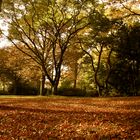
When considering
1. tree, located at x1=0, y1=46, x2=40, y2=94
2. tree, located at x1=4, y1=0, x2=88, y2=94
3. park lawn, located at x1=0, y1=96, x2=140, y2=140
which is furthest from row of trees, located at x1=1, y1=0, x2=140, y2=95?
park lawn, located at x1=0, y1=96, x2=140, y2=140

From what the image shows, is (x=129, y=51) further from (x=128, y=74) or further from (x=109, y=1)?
(x=109, y=1)

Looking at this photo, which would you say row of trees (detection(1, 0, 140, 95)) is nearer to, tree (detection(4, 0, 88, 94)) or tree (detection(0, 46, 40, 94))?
tree (detection(4, 0, 88, 94))

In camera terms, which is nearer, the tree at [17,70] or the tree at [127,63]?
the tree at [127,63]

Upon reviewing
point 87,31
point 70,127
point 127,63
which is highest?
point 87,31

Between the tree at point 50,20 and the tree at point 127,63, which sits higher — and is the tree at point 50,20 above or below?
above

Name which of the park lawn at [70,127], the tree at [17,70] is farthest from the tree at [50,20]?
the park lawn at [70,127]

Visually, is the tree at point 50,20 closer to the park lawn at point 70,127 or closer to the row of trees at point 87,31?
the row of trees at point 87,31

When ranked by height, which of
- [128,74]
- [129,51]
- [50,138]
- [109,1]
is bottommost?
[50,138]

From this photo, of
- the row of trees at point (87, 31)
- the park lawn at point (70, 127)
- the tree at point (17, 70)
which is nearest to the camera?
the park lawn at point (70, 127)

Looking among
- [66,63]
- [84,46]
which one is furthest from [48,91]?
[84,46]

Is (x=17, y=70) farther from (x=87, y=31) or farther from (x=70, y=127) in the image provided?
(x=70, y=127)

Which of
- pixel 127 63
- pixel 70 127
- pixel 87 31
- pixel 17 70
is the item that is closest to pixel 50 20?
pixel 87 31

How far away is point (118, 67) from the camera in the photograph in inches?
1565

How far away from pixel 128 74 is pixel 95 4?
9.14 m
